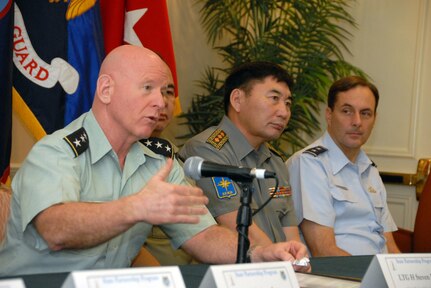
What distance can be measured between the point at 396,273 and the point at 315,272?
0.48 meters

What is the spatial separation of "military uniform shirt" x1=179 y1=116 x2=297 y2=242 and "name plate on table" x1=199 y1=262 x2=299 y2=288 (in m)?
1.33

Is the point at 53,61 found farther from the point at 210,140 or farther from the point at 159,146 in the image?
the point at 159,146

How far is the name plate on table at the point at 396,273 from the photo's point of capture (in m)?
1.64

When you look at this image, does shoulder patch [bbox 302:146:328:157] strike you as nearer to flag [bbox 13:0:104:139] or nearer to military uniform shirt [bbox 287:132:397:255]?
military uniform shirt [bbox 287:132:397:255]

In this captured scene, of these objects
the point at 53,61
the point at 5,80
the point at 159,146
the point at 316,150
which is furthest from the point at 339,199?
the point at 5,80

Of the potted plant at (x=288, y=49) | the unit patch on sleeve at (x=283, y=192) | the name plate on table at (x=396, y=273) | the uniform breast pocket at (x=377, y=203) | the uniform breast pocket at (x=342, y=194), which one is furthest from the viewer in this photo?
the potted plant at (x=288, y=49)

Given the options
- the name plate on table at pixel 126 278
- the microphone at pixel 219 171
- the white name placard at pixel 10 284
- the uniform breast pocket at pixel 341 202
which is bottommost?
the uniform breast pocket at pixel 341 202

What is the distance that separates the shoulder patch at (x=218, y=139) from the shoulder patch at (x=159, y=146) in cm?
52

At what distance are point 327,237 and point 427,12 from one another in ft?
7.65

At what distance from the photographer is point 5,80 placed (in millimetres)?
3066

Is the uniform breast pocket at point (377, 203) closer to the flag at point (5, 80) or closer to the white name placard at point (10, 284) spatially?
the flag at point (5, 80)

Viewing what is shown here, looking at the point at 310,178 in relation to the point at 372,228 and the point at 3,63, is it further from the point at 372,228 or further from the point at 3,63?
the point at 3,63

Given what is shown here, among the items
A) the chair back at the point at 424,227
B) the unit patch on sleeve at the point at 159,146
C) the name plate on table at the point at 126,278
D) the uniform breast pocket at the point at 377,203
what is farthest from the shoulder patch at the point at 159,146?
the chair back at the point at 424,227

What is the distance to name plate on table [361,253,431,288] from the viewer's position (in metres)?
1.64
